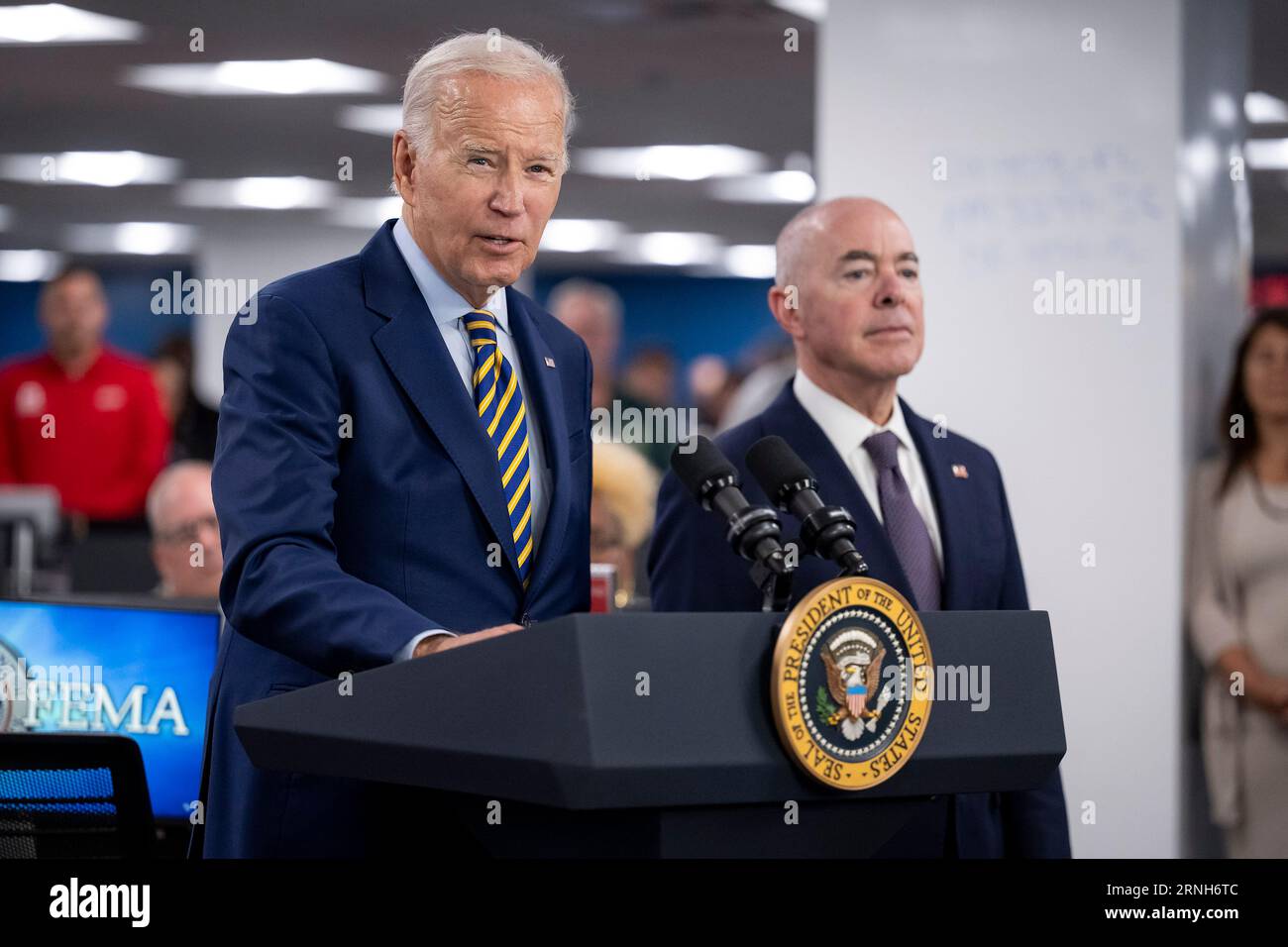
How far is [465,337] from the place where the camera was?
5.79 feet

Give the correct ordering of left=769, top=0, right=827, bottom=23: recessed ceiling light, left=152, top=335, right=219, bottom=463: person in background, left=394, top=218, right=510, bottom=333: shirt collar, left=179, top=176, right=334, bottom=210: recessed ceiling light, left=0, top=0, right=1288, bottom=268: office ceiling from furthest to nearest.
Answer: left=179, top=176, right=334, bottom=210: recessed ceiling light → left=0, top=0, right=1288, bottom=268: office ceiling → left=152, top=335, right=219, bottom=463: person in background → left=769, top=0, right=827, bottom=23: recessed ceiling light → left=394, top=218, right=510, bottom=333: shirt collar

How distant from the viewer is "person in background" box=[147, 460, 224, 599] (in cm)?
397

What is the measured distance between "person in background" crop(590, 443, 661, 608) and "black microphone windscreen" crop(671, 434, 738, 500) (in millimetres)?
2383

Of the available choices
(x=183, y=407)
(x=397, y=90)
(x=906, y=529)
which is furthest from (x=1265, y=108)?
(x=906, y=529)

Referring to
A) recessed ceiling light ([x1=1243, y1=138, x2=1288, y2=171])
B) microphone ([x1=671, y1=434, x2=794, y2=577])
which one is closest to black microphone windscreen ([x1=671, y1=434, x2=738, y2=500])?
microphone ([x1=671, y1=434, x2=794, y2=577])

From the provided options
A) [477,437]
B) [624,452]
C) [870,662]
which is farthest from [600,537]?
[870,662]

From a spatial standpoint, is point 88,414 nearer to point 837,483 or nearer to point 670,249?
point 837,483

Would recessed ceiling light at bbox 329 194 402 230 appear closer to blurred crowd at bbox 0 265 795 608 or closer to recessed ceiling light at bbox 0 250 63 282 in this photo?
blurred crowd at bbox 0 265 795 608

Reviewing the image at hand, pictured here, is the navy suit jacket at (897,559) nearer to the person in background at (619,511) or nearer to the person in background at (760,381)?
the person in background at (619,511)

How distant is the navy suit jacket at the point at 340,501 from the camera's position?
A: 155 centimetres

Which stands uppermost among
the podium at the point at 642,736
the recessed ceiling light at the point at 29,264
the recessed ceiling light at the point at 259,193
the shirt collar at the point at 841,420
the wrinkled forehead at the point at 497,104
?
the recessed ceiling light at the point at 29,264

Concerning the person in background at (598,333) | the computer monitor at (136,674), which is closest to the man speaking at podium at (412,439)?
the computer monitor at (136,674)

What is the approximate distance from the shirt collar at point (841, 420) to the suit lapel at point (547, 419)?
665 mm

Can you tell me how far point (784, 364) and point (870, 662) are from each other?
7.85m
